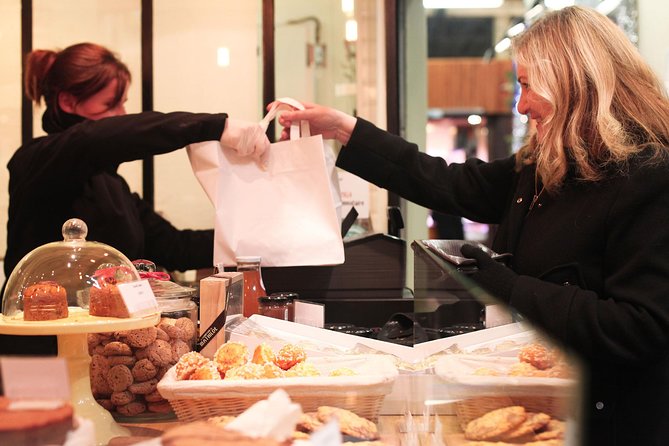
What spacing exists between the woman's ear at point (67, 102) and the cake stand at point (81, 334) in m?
1.15

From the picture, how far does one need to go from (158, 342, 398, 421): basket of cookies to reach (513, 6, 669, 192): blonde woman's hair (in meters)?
0.57

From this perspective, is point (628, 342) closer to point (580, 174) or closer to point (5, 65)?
point (580, 174)

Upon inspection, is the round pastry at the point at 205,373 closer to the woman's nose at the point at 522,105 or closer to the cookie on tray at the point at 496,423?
the cookie on tray at the point at 496,423

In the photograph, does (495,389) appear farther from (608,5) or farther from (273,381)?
(608,5)

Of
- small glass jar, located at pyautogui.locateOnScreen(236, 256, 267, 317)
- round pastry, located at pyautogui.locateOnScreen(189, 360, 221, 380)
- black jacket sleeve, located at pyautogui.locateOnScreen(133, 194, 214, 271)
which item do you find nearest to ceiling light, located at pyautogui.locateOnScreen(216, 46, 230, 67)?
black jacket sleeve, located at pyautogui.locateOnScreen(133, 194, 214, 271)

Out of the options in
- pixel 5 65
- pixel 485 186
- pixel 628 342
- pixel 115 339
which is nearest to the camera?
pixel 628 342

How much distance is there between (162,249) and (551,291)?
5.73 ft

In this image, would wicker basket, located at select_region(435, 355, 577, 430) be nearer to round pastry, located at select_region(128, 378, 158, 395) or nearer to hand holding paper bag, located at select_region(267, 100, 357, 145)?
round pastry, located at select_region(128, 378, 158, 395)

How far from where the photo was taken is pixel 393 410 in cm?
121

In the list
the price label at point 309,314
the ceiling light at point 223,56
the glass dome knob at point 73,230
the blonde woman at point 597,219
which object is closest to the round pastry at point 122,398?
the glass dome knob at point 73,230

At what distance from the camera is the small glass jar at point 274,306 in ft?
5.74

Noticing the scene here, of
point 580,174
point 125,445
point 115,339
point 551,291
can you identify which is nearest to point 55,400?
point 125,445

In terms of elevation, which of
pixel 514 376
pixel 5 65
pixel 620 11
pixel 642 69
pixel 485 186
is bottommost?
pixel 514 376

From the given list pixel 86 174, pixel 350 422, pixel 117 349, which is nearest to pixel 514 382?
pixel 350 422
